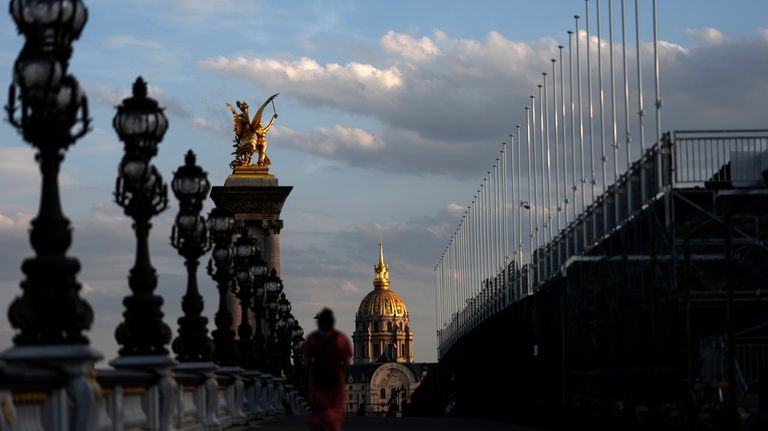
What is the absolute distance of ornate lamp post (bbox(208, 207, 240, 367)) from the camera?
39.2 m

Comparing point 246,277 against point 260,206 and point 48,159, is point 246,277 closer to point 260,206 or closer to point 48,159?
point 48,159

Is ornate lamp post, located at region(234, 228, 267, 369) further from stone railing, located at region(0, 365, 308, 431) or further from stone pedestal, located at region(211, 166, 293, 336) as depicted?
stone pedestal, located at region(211, 166, 293, 336)

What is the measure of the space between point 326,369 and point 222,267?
54.2ft

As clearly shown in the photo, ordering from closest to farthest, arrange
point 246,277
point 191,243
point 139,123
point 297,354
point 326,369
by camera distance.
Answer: point 326,369 < point 139,123 < point 191,243 < point 246,277 < point 297,354

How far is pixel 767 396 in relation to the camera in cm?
2544

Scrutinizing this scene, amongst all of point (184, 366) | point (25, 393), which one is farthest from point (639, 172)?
point (25, 393)

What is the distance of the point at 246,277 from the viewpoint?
154 feet

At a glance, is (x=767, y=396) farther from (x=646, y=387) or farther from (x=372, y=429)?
(x=372, y=429)

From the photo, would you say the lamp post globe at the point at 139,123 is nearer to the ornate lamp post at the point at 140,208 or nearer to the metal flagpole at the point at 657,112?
the ornate lamp post at the point at 140,208

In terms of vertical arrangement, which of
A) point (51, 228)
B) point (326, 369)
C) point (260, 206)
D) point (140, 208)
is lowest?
point (326, 369)

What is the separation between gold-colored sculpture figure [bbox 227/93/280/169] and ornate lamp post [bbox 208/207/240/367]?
8352cm

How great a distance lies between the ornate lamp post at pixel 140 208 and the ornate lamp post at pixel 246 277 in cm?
2007

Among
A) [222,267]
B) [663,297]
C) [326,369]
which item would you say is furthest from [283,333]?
[326,369]

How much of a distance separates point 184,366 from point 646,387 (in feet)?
30.3
